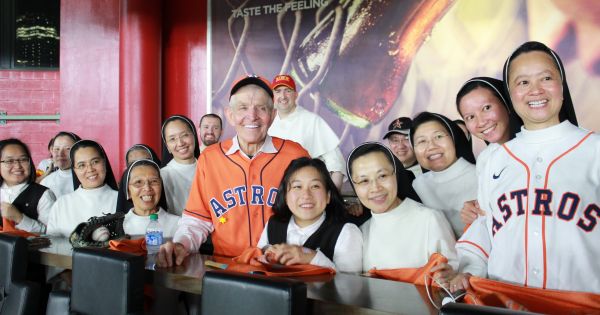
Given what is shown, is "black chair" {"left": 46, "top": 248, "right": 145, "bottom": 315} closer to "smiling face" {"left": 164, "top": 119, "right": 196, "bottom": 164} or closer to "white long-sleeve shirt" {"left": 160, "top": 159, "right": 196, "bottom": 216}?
"white long-sleeve shirt" {"left": 160, "top": 159, "right": 196, "bottom": 216}

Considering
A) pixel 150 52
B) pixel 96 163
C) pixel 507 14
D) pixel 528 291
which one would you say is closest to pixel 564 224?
pixel 528 291

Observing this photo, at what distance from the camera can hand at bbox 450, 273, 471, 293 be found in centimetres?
167

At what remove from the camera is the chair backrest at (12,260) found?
224 centimetres

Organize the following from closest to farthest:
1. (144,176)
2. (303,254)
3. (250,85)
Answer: (303,254) → (250,85) → (144,176)

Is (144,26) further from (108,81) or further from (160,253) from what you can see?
(160,253)

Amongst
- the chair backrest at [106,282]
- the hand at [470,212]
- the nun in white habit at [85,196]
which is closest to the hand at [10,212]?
the nun in white habit at [85,196]

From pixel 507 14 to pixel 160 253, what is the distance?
160 inches

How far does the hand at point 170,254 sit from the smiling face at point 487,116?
1435mm

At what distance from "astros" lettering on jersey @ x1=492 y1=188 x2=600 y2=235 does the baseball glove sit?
1736mm

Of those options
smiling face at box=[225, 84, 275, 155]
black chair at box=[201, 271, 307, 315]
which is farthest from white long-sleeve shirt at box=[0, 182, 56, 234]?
black chair at box=[201, 271, 307, 315]

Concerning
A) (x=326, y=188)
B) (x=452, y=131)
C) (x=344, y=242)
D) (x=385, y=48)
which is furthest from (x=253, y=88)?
(x=385, y=48)

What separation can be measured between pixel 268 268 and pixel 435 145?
4.25 ft

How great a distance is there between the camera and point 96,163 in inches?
139

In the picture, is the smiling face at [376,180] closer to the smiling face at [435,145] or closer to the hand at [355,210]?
the hand at [355,210]
